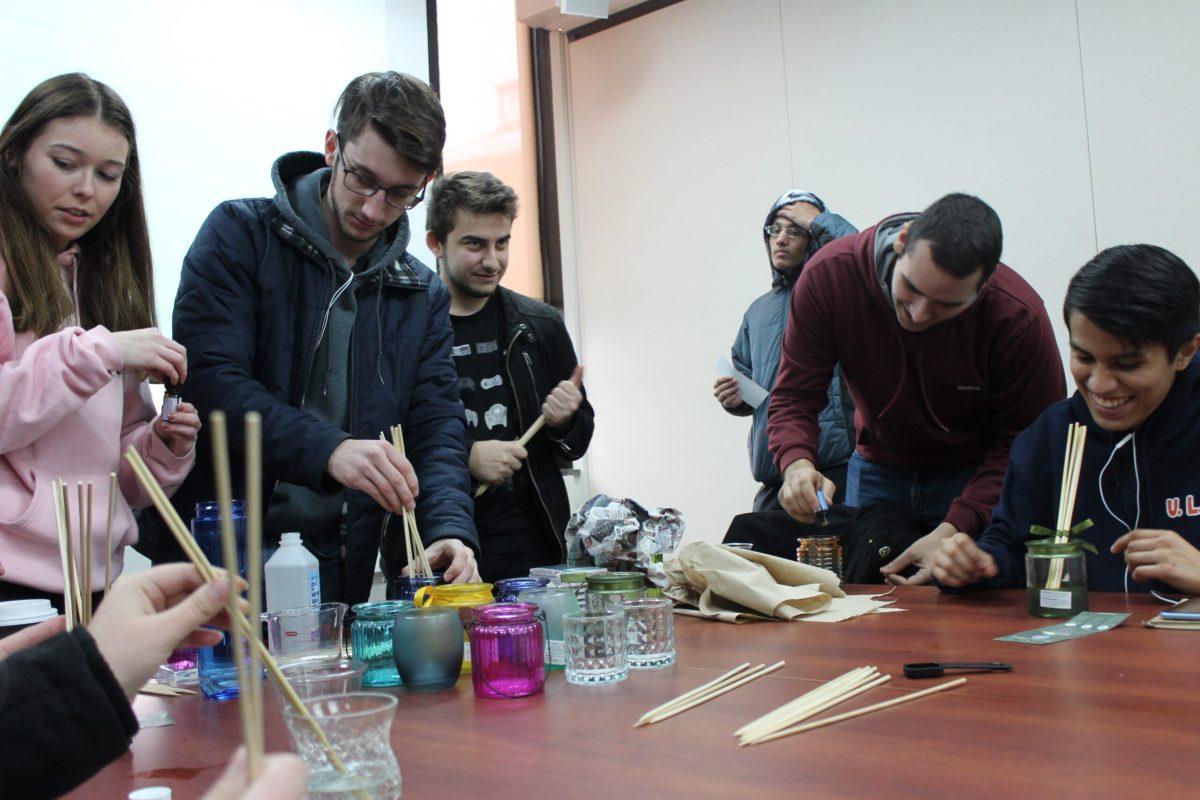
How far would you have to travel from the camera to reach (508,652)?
49.9 inches

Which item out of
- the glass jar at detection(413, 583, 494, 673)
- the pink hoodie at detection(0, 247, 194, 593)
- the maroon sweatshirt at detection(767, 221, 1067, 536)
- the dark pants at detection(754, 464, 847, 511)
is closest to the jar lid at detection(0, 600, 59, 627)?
the pink hoodie at detection(0, 247, 194, 593)

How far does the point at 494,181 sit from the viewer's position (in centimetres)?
293

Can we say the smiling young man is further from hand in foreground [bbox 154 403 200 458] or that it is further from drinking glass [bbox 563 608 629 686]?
hand in foreground [bbox 154 403 200 458]

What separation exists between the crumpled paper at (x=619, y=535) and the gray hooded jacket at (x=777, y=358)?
1.40 meters

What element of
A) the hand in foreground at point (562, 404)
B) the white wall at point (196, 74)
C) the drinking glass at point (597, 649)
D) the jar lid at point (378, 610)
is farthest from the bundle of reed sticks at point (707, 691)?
the white wall at point (196, 74)

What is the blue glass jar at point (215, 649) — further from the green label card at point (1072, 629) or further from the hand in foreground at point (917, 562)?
the hand in foreground at point (917, 562)

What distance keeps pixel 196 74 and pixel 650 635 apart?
3078 millimetres

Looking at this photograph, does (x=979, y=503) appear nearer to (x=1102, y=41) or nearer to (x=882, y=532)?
(x=882, y=532)

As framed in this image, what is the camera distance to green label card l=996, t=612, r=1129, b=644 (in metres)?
1.45

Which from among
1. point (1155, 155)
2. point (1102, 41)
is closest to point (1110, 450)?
point (1155, 155)

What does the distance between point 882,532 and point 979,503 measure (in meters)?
0.22

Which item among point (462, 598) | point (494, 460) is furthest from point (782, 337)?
point (462, 598)

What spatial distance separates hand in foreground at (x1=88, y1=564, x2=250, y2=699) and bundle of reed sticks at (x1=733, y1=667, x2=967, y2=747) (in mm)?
535

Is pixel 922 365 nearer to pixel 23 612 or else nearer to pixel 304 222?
pixel 304 222
